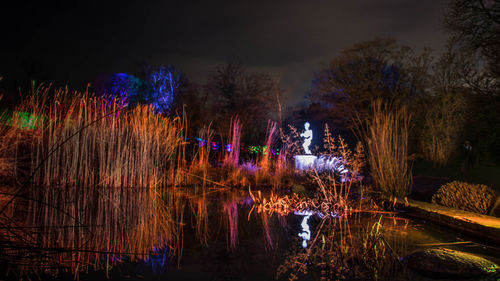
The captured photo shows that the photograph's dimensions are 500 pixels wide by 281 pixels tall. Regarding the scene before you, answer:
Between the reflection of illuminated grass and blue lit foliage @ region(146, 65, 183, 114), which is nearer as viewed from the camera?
the reflection of illuminated grass

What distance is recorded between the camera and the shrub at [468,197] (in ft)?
16.2

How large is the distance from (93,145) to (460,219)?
266 inches

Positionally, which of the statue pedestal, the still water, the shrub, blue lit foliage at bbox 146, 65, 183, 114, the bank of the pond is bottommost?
the still water

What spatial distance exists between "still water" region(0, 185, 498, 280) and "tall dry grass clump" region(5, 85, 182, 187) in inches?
52.9

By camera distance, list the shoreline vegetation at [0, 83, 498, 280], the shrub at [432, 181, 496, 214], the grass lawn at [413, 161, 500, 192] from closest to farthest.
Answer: the shoreline vegetation at [0, 83, 498, 280] < the shrub at [432, 181, 496, 214] < the grass lawn at [413, 161, 500, 192]

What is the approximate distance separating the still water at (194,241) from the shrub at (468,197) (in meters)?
0.90

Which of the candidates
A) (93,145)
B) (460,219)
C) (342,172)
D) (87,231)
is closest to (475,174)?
(342,172)

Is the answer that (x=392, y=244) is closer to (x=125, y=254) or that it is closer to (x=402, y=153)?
(x=125, y=254)

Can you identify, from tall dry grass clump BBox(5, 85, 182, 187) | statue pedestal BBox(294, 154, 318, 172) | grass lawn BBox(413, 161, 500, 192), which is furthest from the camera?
statue pedestal BBox(294, 154, 318, 172)

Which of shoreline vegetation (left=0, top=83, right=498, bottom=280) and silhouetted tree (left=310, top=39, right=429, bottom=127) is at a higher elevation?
silhouetted tree (left=310, top=39, right=429, bottom=127)

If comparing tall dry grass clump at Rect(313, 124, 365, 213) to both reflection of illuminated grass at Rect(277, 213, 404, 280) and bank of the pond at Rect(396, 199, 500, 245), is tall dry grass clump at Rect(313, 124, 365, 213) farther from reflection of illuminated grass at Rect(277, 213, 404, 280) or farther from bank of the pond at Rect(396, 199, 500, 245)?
reflection of illuminated grass at Rect(277, 213, 404, 280)

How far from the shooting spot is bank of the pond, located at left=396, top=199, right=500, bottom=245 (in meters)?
3.82

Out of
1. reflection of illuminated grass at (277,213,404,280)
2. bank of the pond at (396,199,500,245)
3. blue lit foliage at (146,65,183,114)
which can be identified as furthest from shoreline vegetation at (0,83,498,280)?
blue lit foliage at (146,65,183,114)

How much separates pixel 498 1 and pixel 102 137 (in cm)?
1050
